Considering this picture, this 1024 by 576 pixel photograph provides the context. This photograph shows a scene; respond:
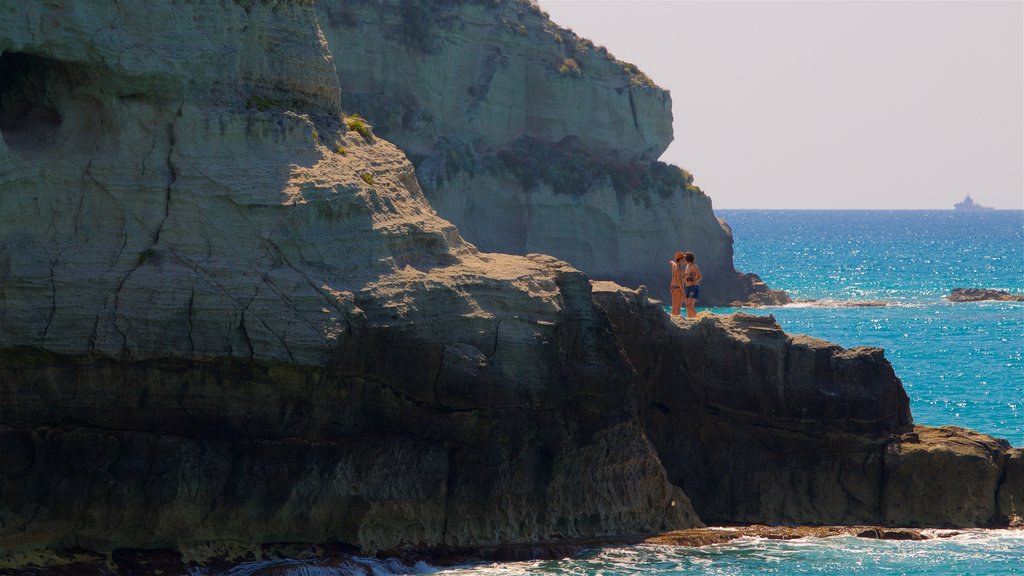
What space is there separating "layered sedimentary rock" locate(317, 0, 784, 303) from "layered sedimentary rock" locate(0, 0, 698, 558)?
1726 inches

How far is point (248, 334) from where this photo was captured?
1836cm

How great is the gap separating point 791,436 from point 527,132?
51.2 meters

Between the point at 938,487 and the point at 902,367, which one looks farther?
the point at 902,367

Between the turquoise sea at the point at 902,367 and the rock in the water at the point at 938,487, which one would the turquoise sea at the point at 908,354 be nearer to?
the turquoise sea at the point at 902,367

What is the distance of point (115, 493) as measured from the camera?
18.1m

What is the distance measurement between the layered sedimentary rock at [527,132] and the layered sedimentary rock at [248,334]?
144ft

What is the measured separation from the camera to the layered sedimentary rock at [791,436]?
21.7 metres

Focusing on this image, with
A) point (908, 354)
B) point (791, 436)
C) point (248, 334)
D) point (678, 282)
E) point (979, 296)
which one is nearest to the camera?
point (248, 334)

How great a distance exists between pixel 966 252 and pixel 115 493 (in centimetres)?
11072

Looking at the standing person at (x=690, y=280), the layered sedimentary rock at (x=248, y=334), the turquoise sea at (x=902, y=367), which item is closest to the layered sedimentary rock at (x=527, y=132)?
the turquoise sea at (x=902, y=367)

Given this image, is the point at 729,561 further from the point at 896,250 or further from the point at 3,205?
the point at 896,250

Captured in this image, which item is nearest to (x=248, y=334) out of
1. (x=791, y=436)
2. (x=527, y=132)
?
(x=791, y=436)

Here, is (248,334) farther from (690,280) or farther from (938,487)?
(690,280)

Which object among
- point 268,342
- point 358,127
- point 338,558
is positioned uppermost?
point 358,127
